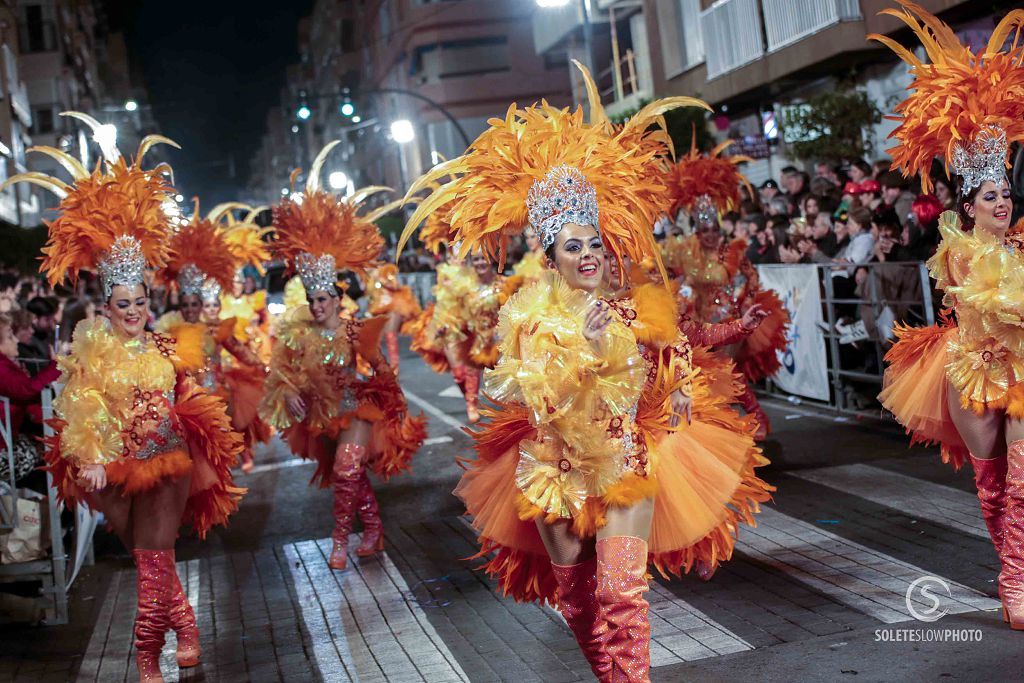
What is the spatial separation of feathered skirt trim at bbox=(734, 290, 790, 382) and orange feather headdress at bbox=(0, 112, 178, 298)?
537cm

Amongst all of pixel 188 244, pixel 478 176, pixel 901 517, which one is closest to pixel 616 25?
pixel 188 244

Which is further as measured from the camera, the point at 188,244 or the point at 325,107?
the point at 325,107

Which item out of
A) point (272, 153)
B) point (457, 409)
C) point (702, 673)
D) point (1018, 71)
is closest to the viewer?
point (702, 673)

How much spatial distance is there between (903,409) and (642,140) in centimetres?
207

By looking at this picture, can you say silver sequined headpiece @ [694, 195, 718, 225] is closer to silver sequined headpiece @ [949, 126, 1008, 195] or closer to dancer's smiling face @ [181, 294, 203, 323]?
dancer's smiling face @ [181, 294, 203, 323]

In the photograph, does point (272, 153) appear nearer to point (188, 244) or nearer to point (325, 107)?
point (325, 107)

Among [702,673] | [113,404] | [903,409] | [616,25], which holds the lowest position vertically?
[702,673]

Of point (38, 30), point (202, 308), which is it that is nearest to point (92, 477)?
point (202, 308)

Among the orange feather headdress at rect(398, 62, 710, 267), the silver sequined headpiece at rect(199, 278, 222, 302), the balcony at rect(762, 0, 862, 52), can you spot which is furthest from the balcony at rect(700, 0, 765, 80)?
the orange feather headdress at rect(398, 62, 710, 267)

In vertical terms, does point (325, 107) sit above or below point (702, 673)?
above

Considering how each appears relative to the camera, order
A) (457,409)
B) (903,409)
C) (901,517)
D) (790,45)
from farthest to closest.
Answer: (790,45) → (457,409) → (901,517) → (903,409)

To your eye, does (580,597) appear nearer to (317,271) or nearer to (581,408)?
(581,408)

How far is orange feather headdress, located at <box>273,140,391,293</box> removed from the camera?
27.2ft

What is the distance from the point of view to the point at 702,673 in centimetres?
525
